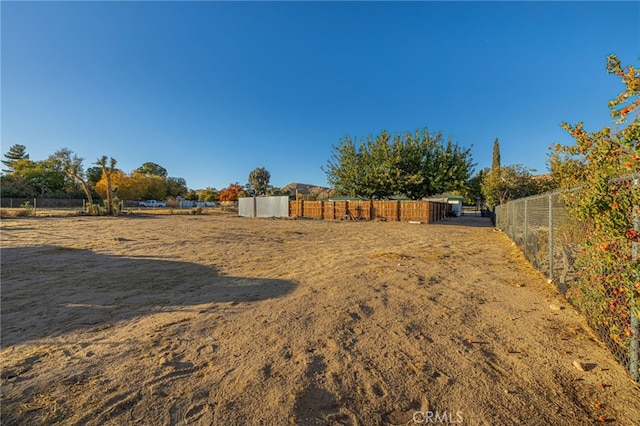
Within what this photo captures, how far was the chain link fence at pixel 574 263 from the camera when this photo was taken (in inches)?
84.2

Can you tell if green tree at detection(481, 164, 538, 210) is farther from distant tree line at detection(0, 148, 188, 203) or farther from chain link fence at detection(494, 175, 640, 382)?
distant tree line at detection(0, 148, 188, 203)

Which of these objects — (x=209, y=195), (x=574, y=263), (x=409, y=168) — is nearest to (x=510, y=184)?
(x=409, y=168)

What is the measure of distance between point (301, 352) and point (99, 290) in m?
Result: 3.77

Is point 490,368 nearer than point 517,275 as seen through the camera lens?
Yes

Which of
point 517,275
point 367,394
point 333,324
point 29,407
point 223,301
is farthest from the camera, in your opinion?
point 517,275

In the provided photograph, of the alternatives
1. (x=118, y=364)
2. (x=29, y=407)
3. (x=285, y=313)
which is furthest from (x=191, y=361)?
(x=285, y=313)

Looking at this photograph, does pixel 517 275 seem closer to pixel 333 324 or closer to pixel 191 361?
pixel 333 324

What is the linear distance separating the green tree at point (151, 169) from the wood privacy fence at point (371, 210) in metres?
65.1

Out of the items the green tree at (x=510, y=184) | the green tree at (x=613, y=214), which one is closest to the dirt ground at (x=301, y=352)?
the green tree at (x=613, y=214)

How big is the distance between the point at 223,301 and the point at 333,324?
1704 millimetres

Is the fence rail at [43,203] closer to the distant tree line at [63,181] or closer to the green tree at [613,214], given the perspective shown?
the distant tree line at [63,181]

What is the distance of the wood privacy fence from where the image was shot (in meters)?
20.5

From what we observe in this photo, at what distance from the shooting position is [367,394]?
6.60ft

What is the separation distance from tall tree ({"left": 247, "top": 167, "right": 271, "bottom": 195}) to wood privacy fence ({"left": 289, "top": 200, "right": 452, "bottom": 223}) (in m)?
33.5
